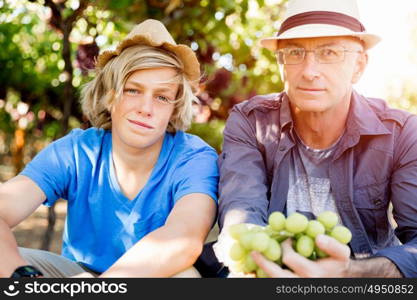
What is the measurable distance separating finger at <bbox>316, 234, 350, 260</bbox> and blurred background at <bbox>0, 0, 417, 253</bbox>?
4.73 feet

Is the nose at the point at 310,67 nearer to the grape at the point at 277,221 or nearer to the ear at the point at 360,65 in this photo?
the ear at the point at 360,65

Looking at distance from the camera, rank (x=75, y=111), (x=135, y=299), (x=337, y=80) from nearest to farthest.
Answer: (x=135, y=299), (x=337, y=80), (x=75, y=111)

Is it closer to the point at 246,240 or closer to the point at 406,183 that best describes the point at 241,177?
the point at 246,240

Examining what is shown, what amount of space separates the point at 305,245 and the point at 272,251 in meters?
0.13

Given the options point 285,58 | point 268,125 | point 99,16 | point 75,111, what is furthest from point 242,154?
point 75,111

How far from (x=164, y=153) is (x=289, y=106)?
0.76 meters

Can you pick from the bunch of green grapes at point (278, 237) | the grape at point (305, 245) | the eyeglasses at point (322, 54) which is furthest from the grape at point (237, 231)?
the eyeglasses at point (322, 54)

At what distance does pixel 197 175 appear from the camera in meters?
2.90

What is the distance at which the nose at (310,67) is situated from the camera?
2.78m

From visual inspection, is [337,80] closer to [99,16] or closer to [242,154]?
[242,154]

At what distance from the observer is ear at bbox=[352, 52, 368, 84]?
2.99 meters

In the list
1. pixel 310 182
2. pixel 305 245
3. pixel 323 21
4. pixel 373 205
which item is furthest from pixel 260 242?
pixel 323 21

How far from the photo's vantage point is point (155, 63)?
299 cm

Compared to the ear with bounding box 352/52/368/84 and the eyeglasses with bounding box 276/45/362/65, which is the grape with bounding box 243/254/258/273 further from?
the ear with bounding box 352/52/368/84
